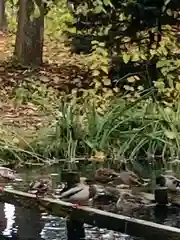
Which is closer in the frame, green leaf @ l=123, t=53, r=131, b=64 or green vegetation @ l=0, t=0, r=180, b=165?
green vegetation @ l=0, t=0, r=180, b=165

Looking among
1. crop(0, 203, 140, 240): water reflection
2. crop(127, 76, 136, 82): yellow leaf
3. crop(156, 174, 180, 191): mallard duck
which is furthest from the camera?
crop(127, 76, 136, 82): yellow leaf

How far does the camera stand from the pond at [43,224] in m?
6.39

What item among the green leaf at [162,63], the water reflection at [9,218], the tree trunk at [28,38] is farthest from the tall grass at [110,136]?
the tree trunk at [28,38]

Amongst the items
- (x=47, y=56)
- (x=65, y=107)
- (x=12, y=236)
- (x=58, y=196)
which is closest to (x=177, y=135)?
(x=65, y=107)

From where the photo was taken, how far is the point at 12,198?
771cm

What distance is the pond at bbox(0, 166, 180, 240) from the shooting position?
6395 mm

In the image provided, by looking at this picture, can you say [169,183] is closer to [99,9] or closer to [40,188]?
[40,188]

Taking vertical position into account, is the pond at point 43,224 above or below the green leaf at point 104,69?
below

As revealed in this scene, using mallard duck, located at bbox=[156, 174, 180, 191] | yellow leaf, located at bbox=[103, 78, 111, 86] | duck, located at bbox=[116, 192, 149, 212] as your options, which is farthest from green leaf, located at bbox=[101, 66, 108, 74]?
duck, located at bbox=[116, 192, 149, 212]

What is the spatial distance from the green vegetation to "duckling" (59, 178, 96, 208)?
10.2 feet

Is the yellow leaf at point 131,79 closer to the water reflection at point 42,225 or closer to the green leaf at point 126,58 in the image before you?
the green leaf at point 126,58

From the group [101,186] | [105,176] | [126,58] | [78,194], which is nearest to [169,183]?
[101,186]

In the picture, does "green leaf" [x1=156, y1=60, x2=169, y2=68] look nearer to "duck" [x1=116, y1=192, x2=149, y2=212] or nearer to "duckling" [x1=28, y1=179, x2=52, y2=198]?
"duckling" [x1=28, y1=179, x2=52, y2=198]

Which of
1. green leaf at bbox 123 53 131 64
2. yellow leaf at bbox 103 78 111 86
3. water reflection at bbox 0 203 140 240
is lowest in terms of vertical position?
water reflection at bbox 0 203 140 240
